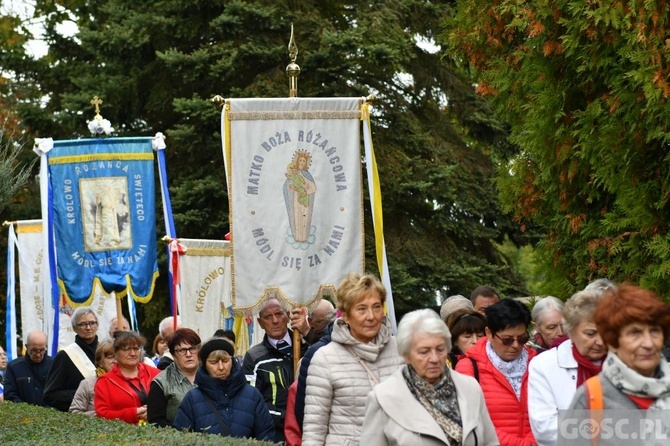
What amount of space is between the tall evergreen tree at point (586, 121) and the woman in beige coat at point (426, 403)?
3.77 metres

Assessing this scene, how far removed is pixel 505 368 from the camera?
7.92 m

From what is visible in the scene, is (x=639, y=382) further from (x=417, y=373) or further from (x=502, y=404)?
(x=502, y=404)

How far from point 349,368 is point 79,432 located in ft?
11.7

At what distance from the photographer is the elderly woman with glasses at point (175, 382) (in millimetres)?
10406

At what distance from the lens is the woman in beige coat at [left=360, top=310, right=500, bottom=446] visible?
6504 mm

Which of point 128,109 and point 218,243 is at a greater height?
point 128,109

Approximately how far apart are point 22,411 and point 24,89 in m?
15.5

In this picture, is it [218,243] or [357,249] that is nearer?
[357,249]

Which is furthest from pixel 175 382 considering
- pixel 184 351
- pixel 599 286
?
pixel 599 286

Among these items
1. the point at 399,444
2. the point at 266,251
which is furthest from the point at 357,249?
the point at 399,444

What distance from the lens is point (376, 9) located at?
2288cm

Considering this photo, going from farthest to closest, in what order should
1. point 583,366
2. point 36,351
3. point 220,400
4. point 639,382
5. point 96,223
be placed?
point 96,223 → point 36,351 → point 220,400 → point 583,366 → point 639,382

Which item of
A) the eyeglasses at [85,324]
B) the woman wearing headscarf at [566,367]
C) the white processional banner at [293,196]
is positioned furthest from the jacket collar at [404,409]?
the eyeglasses at [85,324]

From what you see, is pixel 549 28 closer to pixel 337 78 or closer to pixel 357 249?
pixel 357 249
